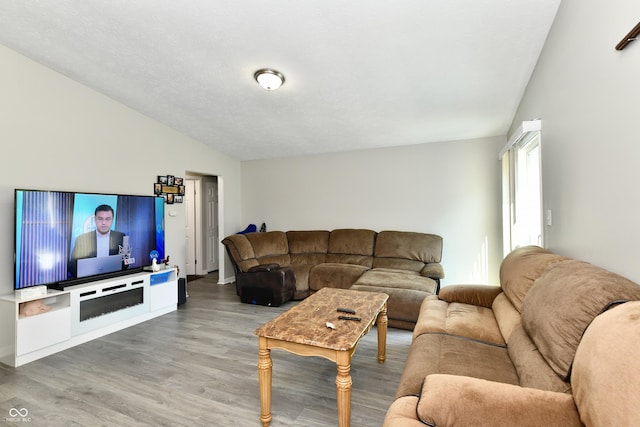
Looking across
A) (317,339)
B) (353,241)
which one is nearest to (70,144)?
(317,339)

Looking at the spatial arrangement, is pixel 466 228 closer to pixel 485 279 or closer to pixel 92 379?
pixel 485 279

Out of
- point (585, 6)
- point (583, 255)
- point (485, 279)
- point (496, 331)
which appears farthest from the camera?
point (485, 279)

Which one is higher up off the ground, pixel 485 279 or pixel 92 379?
pixel 485 279

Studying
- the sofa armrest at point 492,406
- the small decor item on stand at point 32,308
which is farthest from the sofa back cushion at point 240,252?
the sofa armrest at point 492,406

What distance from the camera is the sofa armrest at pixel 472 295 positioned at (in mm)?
2502

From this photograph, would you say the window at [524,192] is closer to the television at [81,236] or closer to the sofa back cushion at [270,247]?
the sofa back cushion at [270,247]

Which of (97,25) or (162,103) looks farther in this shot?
(162,103)

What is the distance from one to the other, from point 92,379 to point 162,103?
9.70 ft

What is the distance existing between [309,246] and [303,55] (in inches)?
120

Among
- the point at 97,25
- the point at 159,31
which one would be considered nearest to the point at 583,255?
the point at 159,31

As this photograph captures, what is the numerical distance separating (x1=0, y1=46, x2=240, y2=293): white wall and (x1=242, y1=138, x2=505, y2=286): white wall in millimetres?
1650

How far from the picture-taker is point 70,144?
320 cm

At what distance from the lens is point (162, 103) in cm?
365

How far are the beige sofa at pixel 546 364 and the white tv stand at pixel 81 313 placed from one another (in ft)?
10.0
